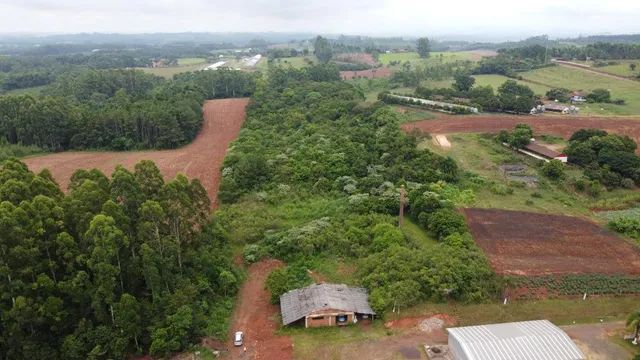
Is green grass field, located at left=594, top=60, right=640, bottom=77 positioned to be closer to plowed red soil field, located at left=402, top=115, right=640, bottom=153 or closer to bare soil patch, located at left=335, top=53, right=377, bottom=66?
plowed red soil field, located at left=402, top=115, right=640, bottom=153

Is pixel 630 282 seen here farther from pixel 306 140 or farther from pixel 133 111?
pixel 133 111

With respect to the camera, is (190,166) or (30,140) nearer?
(190,166)

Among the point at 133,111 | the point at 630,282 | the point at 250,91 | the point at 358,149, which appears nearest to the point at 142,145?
the point at 133,111

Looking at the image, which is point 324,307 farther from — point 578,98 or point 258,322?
point 578,98

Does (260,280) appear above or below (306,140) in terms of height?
below

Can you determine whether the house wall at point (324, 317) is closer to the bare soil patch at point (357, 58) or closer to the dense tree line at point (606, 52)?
the bare soil patch at point (357, 58)

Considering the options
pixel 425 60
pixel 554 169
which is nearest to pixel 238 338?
pixel 554 169

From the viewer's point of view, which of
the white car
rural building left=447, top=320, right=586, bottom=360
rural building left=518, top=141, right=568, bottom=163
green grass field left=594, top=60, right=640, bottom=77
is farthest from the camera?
green grass field left=594, top=60, right=640, bottom=77

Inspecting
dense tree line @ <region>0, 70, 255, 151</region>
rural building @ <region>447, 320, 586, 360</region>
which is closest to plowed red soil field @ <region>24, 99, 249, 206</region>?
dense tree line @ <region>0, 70, 255, 151</region>
